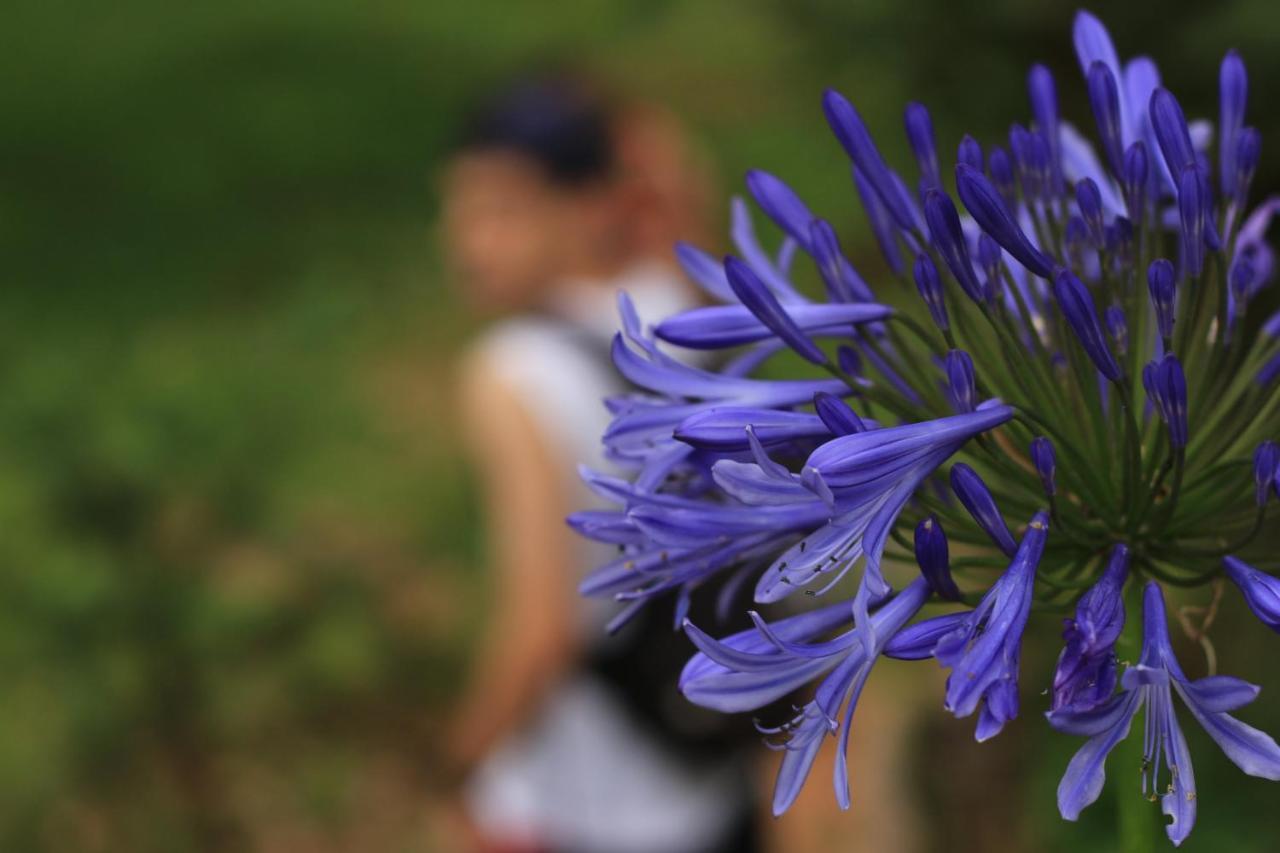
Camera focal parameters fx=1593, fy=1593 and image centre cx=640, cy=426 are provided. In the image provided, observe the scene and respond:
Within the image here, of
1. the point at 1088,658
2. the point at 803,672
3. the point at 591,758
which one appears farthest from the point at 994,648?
the point at 591,758

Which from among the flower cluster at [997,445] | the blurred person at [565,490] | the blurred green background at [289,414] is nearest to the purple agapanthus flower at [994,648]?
the flower cluster at [997,445]

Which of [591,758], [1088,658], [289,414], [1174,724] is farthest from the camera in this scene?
[289,414]

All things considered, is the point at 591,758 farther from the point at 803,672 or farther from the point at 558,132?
the point at 803,672

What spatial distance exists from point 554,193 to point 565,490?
2.37 feet

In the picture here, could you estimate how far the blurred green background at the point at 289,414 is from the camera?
3.93m

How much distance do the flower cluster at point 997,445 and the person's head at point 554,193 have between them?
7.15 feet

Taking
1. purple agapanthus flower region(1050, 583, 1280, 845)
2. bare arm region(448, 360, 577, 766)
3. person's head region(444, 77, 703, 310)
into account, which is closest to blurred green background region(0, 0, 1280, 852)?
person's head region(444, 77, 703, 310)

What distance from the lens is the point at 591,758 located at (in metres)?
3.54

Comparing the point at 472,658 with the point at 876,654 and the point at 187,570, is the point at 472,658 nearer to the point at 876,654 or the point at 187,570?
the point at 187,570

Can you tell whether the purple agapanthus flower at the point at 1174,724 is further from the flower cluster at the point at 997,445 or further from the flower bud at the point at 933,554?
the flower bud at the point at 933,554

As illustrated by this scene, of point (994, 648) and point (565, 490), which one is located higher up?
point (994, 648)

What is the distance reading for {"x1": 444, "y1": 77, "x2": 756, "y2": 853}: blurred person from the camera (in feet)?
10.7

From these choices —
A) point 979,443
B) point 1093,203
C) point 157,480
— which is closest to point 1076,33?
point 1093,203

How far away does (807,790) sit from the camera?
399 cm
